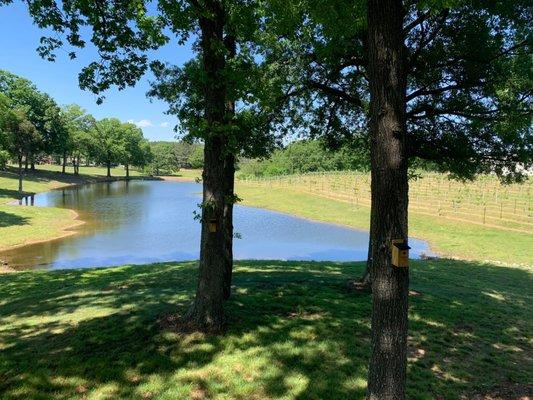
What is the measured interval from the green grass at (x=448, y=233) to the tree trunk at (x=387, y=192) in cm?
2031

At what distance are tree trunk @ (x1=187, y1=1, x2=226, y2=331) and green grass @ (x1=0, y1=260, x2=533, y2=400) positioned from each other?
0.38 m

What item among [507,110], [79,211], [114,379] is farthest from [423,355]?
[79,211]

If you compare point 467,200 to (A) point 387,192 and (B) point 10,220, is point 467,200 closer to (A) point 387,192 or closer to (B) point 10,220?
(B) point 10,220

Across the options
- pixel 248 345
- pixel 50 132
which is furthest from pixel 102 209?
pixel 248 345

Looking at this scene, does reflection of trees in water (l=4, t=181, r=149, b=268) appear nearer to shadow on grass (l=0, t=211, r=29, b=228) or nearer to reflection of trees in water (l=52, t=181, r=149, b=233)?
reflection of trees in water (l=52, t=181, r=149, b=233)

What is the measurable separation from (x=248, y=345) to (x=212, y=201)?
7.13ft

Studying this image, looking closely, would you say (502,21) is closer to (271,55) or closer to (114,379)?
(271,55)

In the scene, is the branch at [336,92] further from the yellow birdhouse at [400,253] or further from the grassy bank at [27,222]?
the grassy bank at [27,222]

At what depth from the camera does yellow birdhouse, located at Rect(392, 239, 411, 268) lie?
142 inches

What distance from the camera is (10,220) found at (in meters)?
26.4

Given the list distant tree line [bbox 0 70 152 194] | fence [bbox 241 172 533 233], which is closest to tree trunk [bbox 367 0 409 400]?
fence [bbox 241 172 533 233]

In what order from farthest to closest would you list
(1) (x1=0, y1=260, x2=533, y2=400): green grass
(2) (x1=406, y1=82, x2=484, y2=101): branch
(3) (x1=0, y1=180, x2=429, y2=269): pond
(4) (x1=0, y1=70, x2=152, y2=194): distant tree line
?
(4) (x1=0, y1=70, x2=152, y2=194): distant tree line
(3) (x1=0, y1=180, x2=429, y2=269): pond
(2) (x1=406, y1=82, x2=484, y2=101): branch
(1) (x1=0, y1=260, x2=533, y2=400): green grass

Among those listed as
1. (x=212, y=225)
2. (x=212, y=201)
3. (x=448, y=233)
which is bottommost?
(x=448, y=233)

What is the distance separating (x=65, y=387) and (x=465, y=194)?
42486mm
